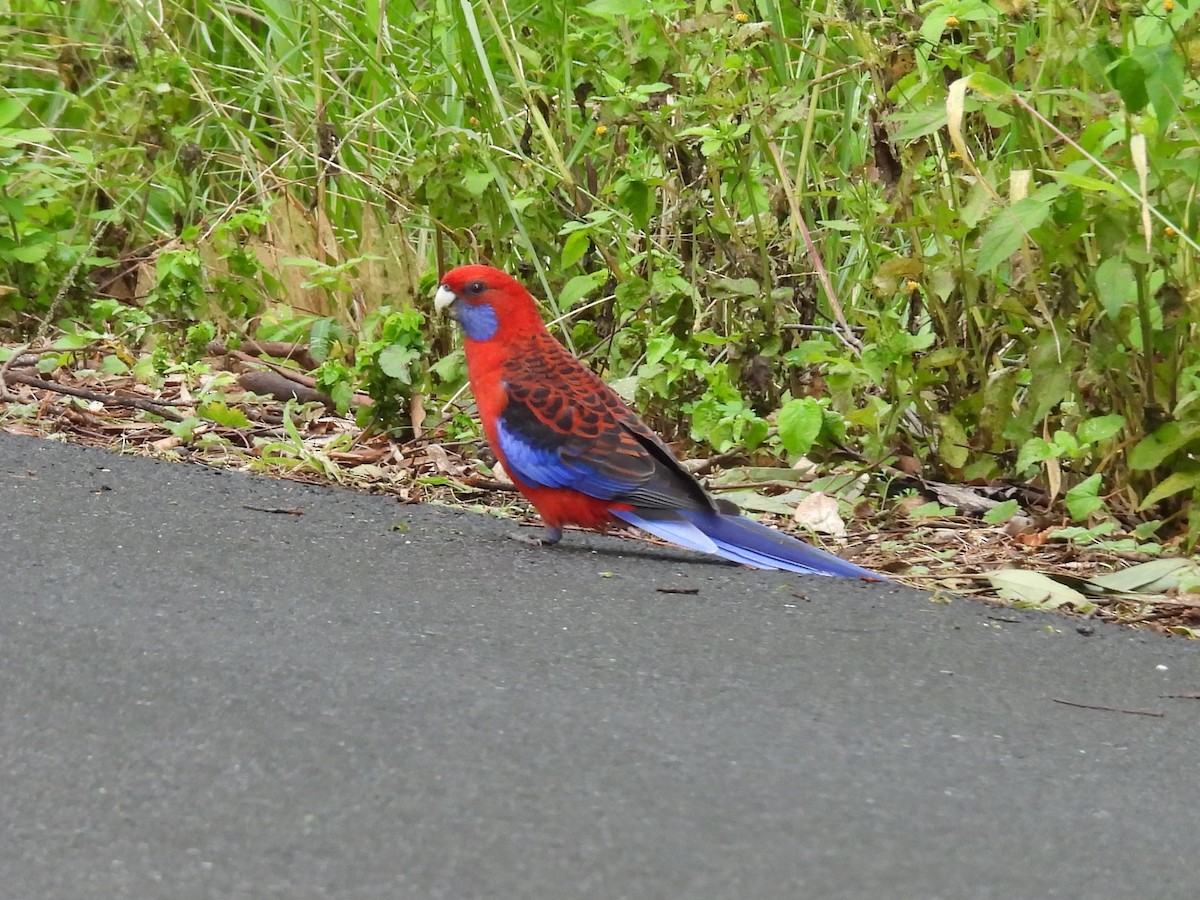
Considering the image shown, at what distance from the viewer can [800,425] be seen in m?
4.01

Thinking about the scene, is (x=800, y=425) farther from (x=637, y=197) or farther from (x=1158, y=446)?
(x=637, y=197)

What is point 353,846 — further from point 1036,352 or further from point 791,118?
point 791,118

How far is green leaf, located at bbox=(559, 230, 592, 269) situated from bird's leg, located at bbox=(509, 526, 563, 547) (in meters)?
1.15

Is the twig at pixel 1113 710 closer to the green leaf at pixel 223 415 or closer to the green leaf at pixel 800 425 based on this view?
the green leaf at pixel 800 425

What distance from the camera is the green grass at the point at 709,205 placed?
145 inches

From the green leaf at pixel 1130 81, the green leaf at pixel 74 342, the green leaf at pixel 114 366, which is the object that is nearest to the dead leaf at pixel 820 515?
the green leaf at pixel 1130 81

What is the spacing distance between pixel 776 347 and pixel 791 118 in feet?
1.94

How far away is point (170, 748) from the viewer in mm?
2248

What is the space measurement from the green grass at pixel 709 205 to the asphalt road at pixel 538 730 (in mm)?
804

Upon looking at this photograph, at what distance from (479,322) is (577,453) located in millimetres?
460

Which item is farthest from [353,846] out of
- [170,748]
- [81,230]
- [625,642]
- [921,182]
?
[81,230]

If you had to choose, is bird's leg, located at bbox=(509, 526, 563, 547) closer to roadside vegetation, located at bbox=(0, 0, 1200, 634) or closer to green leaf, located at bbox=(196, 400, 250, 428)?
roadside vegetation, located at bbox=(0, 0, 1200, 634)

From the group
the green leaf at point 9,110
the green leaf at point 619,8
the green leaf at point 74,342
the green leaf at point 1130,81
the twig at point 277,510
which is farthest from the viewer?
the green leaf at point 9,110

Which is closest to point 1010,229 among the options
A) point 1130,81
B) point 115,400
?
point 1130,81
